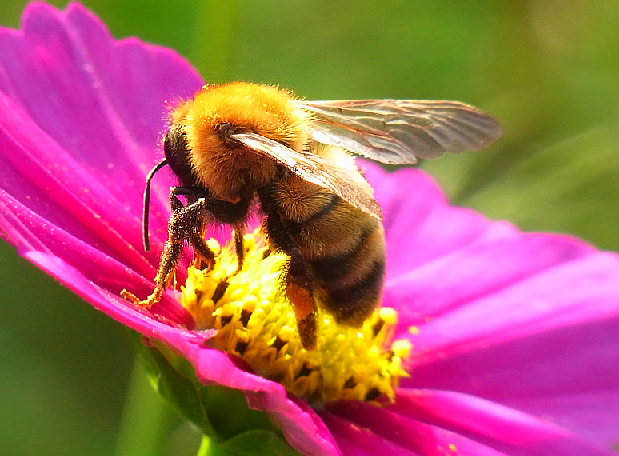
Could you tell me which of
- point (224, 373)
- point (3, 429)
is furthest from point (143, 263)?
point (3, 429)

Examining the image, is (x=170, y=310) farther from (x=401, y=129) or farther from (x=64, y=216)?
(x=401, y=129)

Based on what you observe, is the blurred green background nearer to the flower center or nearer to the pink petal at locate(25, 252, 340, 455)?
the flower center

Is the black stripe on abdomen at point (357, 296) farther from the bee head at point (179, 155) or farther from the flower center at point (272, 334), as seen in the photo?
the bee head at point (179, 155)

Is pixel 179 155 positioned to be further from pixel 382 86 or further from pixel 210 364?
pixel 382 86

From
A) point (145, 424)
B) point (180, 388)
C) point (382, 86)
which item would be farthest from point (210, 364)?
point (382, 86)

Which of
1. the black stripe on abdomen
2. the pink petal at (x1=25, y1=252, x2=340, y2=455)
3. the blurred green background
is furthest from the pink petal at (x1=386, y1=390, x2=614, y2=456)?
the blurred green background

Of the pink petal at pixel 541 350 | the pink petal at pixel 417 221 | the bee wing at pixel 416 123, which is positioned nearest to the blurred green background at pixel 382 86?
the pink petal at pixel 417 221
